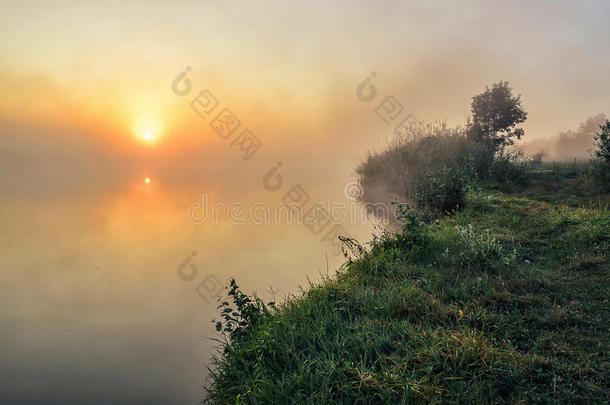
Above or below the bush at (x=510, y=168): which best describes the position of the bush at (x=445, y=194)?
above

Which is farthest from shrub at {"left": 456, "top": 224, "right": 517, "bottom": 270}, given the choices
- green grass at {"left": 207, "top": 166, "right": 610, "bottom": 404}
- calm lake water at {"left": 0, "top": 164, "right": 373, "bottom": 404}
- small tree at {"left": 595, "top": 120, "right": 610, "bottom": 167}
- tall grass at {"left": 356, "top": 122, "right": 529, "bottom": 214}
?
small tree at {"left": 595, "top": 120, "right": 610, "bottom": 167}

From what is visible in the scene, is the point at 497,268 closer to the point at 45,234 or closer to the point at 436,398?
the point at 436,398

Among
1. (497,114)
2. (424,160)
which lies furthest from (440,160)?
(497,114)

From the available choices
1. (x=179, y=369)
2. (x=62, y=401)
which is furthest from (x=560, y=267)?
(x=62, y=401)

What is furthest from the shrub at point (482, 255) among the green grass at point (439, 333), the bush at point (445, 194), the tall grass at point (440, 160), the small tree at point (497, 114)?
the small tree at point (497, 114)

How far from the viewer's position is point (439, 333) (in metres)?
2.88

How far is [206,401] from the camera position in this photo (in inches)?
132

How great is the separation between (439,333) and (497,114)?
29095 millimetres

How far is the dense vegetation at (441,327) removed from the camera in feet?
7.59

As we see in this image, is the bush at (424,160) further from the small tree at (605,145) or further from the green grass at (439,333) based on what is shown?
the green grass at (439,333)

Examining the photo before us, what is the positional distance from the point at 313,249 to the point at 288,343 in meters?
5.07

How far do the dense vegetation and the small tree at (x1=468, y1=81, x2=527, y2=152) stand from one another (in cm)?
2359

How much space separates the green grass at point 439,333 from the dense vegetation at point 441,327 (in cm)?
1

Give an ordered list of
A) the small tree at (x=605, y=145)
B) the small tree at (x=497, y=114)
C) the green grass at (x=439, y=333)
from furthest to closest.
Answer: the small tree at (x=497, y=114), the small tree at (x=605, y=145), the green grass at (x=439, y=333)
